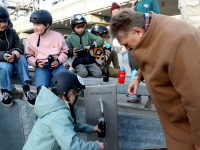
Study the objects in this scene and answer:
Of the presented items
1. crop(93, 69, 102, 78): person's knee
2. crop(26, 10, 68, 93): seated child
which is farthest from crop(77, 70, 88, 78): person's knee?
crop(26, 10, 68, 93): seated child

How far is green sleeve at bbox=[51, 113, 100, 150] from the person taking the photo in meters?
1.68

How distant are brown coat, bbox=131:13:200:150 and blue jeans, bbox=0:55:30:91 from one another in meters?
2.53

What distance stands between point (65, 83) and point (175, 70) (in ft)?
4.04

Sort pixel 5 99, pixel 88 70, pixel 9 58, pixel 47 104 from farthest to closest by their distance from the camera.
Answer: pixel 88 70 < pixel 9 58 < pixel 5 99 < pixel 47 104

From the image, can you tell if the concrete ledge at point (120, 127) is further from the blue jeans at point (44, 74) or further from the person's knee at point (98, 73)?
the person's knee at point (98, 73)

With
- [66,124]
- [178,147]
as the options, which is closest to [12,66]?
[66,124]

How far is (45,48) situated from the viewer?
3670mm

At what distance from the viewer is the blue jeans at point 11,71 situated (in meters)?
3.21

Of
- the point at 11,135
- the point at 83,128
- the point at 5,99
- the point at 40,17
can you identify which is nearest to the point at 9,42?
the point at 40,17

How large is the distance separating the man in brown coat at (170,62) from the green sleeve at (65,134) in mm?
798

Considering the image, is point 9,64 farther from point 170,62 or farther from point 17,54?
point 170,62

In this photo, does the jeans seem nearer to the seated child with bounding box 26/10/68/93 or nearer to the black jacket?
the seated child with bounding box 26/10/68/93

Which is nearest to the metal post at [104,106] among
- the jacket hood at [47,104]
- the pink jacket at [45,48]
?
the jacket hood at [47,104]

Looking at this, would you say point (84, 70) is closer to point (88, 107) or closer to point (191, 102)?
point (88, 107)
